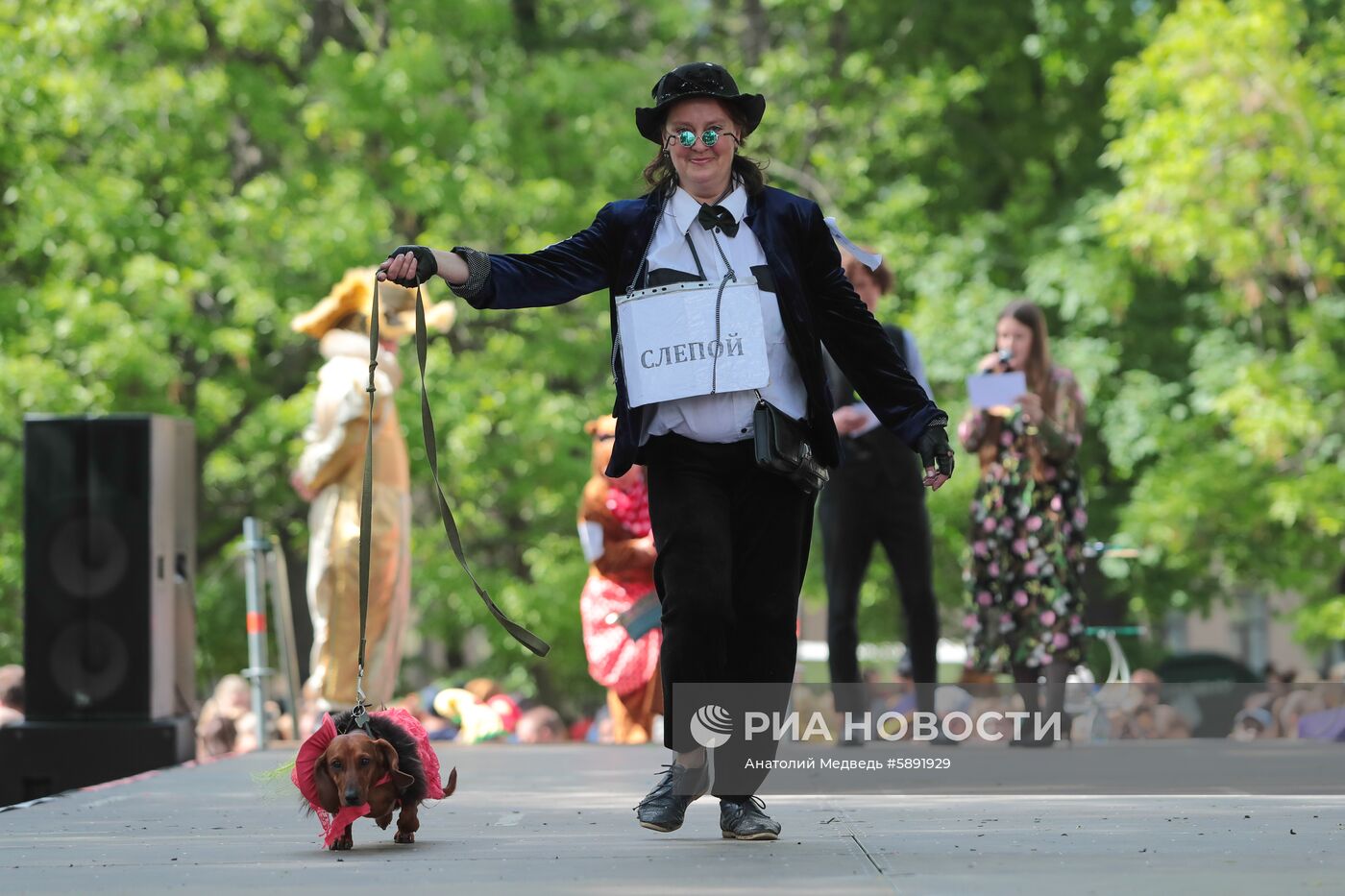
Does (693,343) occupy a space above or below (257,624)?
above

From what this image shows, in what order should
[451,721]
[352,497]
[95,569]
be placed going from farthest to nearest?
[451,721] < [352,497] < [95,569]

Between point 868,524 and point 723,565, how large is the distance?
3.42 metres

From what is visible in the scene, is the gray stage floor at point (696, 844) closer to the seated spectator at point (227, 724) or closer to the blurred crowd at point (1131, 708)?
the blurred crowd at point (1131, 708)

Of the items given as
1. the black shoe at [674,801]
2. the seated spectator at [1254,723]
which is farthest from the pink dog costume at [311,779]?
the seated spectator at [1254,723]

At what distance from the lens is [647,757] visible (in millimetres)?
8219

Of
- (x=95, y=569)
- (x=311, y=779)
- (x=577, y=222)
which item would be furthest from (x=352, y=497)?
(x=577, y=222)

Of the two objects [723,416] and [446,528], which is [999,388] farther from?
[446,528]

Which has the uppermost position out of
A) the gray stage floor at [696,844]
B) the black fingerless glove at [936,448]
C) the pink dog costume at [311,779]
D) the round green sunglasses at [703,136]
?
the round green sunglasses at [703,136]

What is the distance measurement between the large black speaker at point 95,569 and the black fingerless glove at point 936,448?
4.99 metres

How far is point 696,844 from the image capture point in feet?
15.9

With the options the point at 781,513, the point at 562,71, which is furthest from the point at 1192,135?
the point at 781,513

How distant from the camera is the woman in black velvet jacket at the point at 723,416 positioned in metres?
4.89

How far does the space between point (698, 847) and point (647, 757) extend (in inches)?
137

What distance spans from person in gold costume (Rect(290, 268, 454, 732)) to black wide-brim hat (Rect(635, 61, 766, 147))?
176 inches
